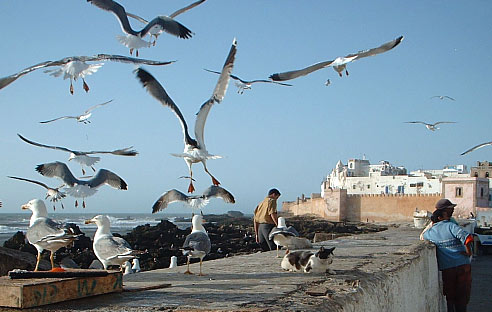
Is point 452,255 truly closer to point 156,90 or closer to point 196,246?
point 196,246

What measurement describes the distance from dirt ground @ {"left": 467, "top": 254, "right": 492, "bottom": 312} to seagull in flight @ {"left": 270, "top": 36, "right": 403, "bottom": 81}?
3.28 metres

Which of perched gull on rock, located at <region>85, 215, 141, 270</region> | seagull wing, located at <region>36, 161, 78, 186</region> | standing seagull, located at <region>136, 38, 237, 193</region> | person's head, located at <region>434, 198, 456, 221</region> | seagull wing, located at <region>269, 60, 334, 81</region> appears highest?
seagull wing, located at <region>269, 60, 334, 81</region>

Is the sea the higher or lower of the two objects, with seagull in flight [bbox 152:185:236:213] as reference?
lower

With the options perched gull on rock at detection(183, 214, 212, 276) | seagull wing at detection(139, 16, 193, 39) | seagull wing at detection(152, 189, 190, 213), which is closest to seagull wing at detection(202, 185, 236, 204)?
seagull wing at detection(152, 189, 190, 213)

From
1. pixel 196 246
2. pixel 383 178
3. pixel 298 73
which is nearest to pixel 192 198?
pixel 196 246

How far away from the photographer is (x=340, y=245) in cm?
745

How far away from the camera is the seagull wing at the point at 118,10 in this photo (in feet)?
24.2

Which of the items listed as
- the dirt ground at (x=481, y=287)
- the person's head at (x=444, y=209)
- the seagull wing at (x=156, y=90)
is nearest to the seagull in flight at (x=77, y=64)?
the seagull wing at (x=156, y=90)

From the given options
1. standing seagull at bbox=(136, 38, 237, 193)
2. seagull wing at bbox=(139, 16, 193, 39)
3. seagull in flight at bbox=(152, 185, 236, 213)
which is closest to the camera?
seagull in flight at bbox=(152, 185, 236, 213)

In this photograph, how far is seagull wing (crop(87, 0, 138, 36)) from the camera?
24.2 ft

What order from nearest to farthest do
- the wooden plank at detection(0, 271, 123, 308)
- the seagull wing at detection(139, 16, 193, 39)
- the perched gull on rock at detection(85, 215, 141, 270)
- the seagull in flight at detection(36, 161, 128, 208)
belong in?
the wooden plank at detection(0, 271, 123, 308)
the perched gull on rock at detection(85, 215, 141, 270)
the seagull in flight at detection(36, 161, 128, 208)
the seagull wing at detection(139, 16, 193, 39)

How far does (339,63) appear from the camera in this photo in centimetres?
704

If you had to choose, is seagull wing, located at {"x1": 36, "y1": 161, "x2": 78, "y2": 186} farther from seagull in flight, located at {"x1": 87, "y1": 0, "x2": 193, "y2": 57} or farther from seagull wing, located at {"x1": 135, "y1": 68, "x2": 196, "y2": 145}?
seagull in flight, located at {"x1": 87, "y1": 0, "x2": 193, "y2": 57}

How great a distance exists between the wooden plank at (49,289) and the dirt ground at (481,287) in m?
5.13
